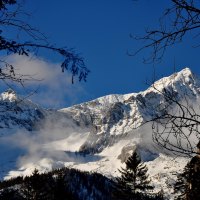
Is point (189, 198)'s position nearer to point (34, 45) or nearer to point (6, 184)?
point (34, 45)

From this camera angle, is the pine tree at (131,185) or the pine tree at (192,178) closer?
the pine tree at (192,178)

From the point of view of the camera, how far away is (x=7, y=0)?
744 centimetres

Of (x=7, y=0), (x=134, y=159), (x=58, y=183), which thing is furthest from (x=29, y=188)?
(x=7, y=0)

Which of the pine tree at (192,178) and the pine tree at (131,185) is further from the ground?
the pine tree at (131,185)

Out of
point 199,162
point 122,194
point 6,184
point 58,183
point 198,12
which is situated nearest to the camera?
point 198,12

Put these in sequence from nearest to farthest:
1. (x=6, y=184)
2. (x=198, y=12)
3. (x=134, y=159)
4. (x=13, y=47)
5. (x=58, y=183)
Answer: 1. (x=198, y=12)
2. (x=13, y=47)
3. (x=134, y=159)
4. (x=58, y=183)
5. (x=6, y=184)

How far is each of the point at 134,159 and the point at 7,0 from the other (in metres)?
37.9

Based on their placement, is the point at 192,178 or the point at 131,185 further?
the point at 131,185

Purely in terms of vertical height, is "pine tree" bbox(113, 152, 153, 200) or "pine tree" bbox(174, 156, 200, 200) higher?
"pine tree" bbox(113, 152, 153, 200)

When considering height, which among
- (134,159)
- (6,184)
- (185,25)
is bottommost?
(185,25)

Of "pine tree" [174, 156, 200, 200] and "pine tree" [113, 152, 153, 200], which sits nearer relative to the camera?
"pine tree" [174, 156, 200, 200]

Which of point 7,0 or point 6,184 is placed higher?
point 6,184

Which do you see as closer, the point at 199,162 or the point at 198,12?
the point at 198,12

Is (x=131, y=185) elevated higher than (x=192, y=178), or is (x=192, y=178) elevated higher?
(x=131, y=185)
